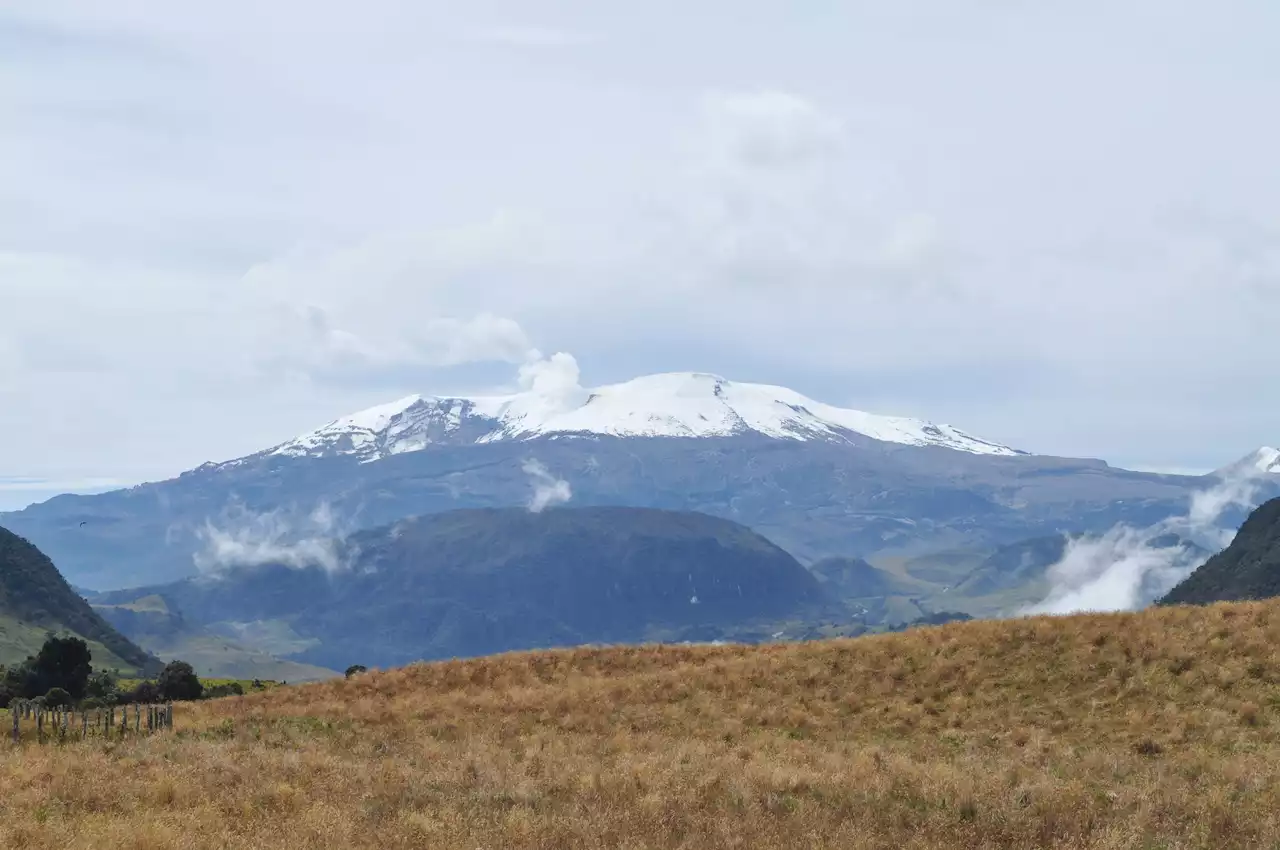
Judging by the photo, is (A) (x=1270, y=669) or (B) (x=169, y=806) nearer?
(B) (x=169, y=806)

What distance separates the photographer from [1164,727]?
28.3m

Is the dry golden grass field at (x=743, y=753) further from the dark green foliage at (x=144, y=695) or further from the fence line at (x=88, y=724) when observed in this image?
the dark green foliage at (x=144, y=695)

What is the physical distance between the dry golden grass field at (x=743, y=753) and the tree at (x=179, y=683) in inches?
1113

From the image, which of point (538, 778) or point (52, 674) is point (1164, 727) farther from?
point (52, 674)

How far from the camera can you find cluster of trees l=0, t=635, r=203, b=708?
70188mm

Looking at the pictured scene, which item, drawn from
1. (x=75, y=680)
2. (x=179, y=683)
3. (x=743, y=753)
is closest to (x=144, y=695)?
(x=179, y=683)

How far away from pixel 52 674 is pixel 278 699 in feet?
156

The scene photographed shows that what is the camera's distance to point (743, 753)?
27.1m

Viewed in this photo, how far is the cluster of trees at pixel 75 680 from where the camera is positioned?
2763 inches

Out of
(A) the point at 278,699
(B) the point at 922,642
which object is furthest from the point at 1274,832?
(A) the point at 278,699

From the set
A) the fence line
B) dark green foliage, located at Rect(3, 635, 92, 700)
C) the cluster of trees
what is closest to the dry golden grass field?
the fence line

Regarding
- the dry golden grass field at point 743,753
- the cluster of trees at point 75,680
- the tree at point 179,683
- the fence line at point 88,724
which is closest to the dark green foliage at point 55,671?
the cluster of trees at point 75,680

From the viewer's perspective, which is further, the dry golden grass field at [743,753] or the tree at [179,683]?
the tree at [179,683]

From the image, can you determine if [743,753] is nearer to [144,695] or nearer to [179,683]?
[179,683]
